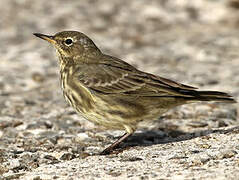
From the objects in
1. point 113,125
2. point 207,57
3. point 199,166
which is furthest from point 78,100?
point 207,57

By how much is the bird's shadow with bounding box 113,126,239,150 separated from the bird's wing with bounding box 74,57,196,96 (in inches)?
28.5

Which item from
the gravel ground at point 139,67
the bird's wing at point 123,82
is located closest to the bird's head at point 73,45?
the bird's wing at point 123,82

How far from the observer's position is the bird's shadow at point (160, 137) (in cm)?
707

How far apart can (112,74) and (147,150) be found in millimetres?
1159

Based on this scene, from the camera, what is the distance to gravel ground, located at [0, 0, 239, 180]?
5844 millimetres

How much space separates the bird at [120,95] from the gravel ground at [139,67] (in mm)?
413

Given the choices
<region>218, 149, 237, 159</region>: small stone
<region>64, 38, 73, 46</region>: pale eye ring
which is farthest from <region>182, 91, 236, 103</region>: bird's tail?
<region>64, 38, 73, 46</region>: pale eye ring

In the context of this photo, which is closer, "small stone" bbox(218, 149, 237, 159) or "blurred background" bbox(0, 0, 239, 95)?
"small stone" bbox(218, 149, 237, 159)

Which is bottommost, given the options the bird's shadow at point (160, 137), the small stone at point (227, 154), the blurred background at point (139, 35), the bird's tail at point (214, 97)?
the small stone at point (227, 154)

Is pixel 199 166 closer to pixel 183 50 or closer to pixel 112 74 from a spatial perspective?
pixel 112 74

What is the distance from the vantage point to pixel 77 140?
24.0 feet

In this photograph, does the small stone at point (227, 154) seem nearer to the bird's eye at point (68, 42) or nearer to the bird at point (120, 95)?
the bird at point (120, 95)

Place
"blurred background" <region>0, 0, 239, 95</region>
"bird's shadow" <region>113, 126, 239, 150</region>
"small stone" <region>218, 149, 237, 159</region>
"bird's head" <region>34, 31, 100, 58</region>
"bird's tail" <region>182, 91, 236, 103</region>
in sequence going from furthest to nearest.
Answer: "blurred background" <region>0, 0, 239, 95</region>, "bird's head" <region>34, 31, 100, 58</region>, "bird's shadow" <region>113, 126, 239, 150</region>, "bird's tail" <region>182, 91, 236, 103</region>, "small stone" <region>218, 149, 237, 159</region>

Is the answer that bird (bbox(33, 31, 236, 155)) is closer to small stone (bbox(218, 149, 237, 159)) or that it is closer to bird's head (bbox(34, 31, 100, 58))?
bird's head (bbox(34, 31, 100, 58))
